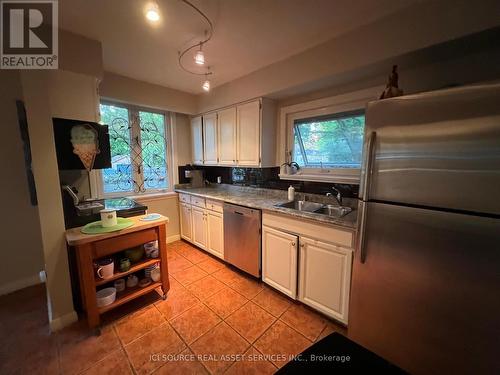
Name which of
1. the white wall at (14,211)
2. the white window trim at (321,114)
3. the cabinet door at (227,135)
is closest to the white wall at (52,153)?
the white wall at (14,211)

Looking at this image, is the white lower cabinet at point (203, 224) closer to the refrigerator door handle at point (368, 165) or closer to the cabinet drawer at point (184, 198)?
the cabinet drawer at point (184, 198)

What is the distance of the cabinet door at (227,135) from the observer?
9.32 feet

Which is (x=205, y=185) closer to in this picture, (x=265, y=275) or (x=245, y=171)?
(x=245, y=171)

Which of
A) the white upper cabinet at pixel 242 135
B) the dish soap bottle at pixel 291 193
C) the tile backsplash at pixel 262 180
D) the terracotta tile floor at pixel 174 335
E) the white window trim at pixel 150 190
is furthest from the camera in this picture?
the white window trim at pixel 150 190

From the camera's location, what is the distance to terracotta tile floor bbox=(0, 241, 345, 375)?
56.1 inches

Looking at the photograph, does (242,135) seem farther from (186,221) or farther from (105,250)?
(105,250)

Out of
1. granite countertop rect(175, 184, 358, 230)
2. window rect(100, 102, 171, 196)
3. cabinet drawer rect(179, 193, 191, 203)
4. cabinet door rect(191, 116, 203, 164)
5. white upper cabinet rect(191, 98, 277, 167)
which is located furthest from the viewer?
cabinet door rect(191, 116, 203, 164)

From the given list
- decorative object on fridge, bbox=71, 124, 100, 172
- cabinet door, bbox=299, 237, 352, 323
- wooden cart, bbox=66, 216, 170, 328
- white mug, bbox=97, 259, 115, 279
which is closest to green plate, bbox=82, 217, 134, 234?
wooden cart, bbox=66, 216, 170, 328

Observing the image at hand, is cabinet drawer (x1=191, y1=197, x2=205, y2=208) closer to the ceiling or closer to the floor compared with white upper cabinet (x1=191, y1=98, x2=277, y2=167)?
closer to the floor

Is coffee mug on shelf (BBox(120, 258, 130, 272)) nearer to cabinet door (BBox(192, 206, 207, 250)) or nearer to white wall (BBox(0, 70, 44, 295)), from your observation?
cabinet door (BBox(192, 206, 207, 250))

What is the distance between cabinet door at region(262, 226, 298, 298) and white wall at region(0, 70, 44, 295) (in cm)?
262

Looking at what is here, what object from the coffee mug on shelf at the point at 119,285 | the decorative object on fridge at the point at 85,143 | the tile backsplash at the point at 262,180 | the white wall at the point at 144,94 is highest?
the white wall at the point at 144,94

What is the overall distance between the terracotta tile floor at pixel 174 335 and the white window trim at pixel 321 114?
53.6 inches

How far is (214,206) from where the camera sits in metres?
Answer: 2.76
